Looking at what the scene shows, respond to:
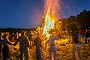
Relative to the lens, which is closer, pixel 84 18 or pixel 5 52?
pixel 5 52

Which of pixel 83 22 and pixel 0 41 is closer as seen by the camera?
pixel 0 41

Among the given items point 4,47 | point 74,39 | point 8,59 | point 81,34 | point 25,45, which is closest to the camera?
point 25,45

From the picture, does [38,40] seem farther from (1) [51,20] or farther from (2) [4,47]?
(1) [51,20]

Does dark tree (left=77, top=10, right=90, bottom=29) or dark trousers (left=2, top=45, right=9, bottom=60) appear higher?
dark tree (left=77, top=10, right=90, bottom=29)

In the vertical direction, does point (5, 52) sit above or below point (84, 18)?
below

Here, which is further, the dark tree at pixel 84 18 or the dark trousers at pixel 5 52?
the dark tree at pixel 84 18

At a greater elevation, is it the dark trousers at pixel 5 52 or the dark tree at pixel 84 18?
the dark tree at pixel 84 18

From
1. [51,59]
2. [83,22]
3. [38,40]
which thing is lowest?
[51,59]

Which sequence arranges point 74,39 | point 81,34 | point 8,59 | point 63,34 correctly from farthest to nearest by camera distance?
1. point 63,34
2. point 81,34
3. point 74,39
4. point 8,59

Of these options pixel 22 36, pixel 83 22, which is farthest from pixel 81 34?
pixel 83 22

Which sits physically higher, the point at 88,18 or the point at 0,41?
the point at 88,18

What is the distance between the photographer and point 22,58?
638 inches

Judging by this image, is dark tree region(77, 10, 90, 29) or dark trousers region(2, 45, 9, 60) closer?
dark trousers region(2, 45, 9, 60)

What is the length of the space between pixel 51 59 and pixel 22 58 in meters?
1.80
